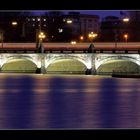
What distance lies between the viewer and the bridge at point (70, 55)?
122ft

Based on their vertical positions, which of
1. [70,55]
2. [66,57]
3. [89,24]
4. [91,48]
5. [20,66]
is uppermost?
[89,24]

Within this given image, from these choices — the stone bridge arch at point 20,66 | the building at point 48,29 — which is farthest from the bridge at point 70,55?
the building at point 48,29

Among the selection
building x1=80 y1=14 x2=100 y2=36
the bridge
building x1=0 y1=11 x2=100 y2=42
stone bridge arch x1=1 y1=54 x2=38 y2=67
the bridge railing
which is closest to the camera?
the bridge

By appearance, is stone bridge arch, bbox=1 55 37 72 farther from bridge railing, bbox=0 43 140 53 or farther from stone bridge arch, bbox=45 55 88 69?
stone bridge arch, bbox=45 55 88 69

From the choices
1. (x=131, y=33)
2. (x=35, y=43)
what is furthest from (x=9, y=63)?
(x=131, y=33)

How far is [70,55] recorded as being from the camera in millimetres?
37625

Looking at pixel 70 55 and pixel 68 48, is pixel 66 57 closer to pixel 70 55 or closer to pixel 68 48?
pixel 70 55

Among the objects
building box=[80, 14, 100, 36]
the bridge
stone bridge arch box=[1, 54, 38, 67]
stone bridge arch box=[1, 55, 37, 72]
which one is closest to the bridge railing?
the bridge

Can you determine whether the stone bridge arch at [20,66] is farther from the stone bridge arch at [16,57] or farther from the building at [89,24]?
the building at [89,24]

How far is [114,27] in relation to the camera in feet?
136

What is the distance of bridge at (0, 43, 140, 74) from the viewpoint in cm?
3728

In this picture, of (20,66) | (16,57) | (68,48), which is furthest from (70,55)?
(20,66)
